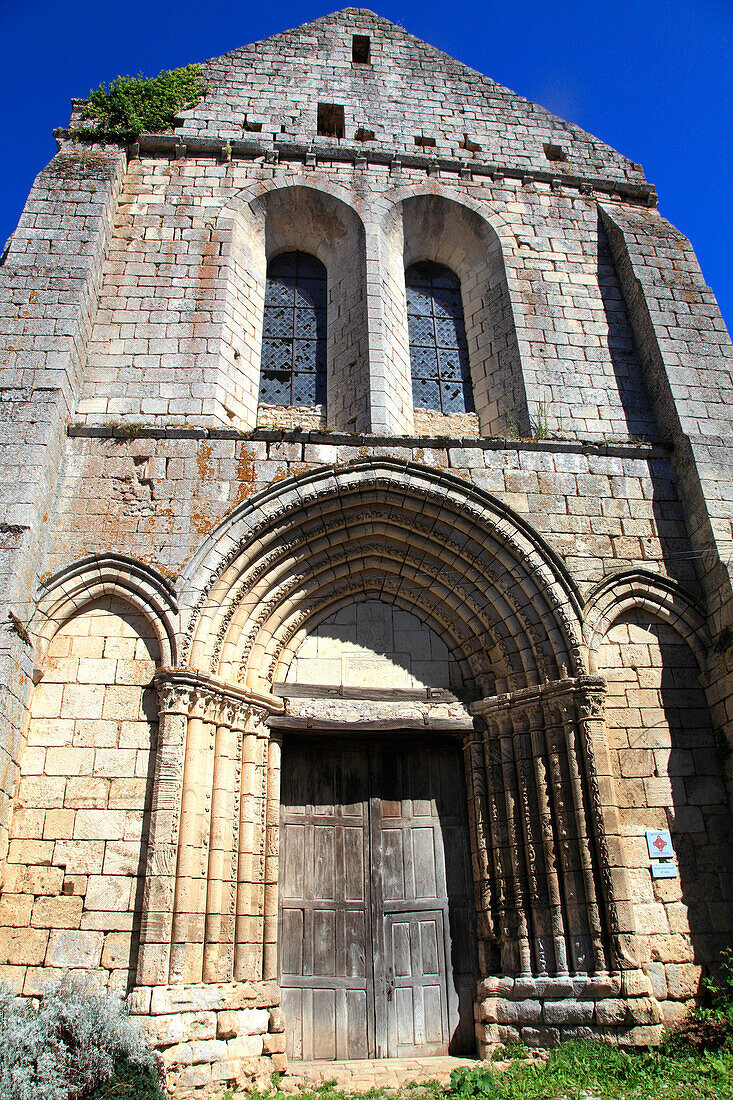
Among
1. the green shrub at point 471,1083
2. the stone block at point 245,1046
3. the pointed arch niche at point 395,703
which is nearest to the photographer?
the green shrub at point 471,1083

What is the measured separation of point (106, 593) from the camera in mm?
5965

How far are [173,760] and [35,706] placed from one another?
1101 mm

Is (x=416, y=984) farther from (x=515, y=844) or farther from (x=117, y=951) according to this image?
(x=117, y=951)

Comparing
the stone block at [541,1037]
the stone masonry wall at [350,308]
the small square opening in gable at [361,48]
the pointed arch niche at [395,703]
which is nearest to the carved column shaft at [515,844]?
the pointed arch niche at [395,703]

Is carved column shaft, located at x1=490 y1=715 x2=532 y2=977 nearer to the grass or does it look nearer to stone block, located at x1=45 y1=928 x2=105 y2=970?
the grass

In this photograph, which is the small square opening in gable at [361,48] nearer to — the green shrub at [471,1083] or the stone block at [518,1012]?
the stone block at [518,1012]

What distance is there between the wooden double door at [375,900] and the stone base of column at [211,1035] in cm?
55

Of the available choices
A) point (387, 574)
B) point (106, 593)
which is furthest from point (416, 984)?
point (106, 593)

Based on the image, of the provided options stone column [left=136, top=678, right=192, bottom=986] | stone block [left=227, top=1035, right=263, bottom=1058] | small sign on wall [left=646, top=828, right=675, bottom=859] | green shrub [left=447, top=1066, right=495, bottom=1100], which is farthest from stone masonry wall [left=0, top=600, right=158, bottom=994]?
small sign on wall [left=646, top=828, right=675, bottom=859]

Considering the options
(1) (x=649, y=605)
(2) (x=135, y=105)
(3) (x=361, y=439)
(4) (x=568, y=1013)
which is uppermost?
(2) (x=135, y=105)

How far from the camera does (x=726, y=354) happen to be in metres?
7.46

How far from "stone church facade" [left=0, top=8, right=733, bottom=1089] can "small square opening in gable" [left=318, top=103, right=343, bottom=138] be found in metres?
1.13

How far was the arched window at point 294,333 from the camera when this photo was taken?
7797 mm

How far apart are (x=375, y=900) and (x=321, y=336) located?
17.3ft
